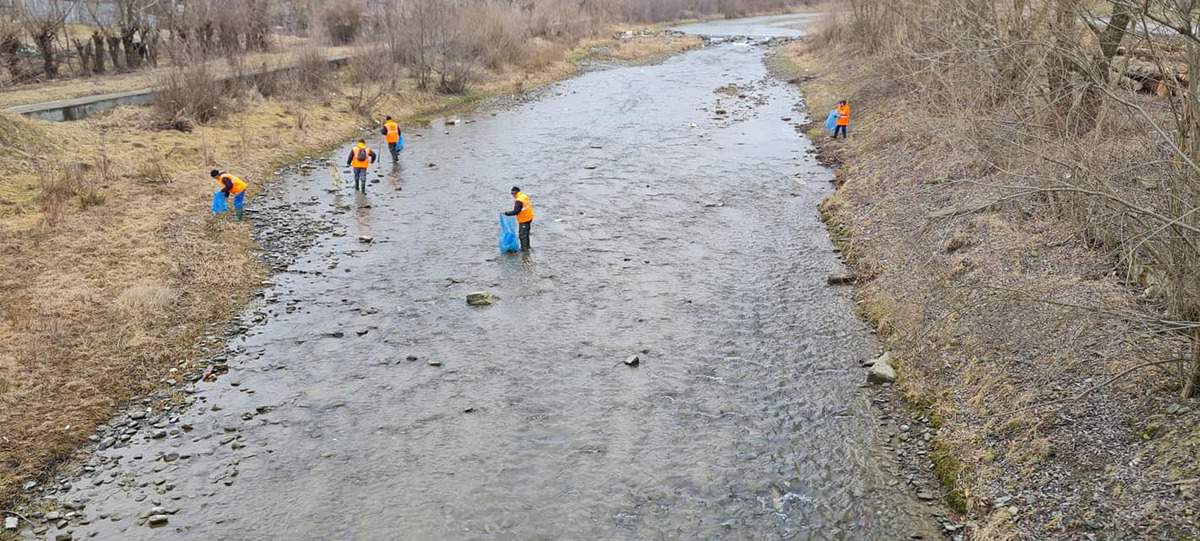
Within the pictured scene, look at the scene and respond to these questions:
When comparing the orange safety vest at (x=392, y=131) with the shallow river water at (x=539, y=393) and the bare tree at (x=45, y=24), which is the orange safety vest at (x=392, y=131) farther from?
the bare tree at (x=45, y=24)

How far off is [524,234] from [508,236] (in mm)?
354

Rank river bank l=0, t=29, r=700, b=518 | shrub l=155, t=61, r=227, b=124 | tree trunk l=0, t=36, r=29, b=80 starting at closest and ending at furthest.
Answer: river bank l=0, t=29, r=700, b=518
shrub l=155, t=61, r=227, b=124
tree trunk l=0, t=36, r=29, b=80

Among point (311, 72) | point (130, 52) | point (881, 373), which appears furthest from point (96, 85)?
point (881, 373)

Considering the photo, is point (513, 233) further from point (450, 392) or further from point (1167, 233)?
point (1167, 233)

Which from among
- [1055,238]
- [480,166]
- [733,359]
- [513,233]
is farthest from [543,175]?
[1055,238]

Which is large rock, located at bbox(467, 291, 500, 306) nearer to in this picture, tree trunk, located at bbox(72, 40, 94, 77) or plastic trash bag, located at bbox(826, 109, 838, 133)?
plastic trash bag, located at bbox(826, 109, 838, 133)

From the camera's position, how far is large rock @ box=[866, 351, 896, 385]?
12211mm

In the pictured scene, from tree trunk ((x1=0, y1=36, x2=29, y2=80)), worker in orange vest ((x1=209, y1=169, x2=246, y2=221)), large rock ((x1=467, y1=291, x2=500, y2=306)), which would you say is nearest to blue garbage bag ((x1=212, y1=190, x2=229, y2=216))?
worker in orange vest ((x1=209, y1=169, x2=246, y2=221))

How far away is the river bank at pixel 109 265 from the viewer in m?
11.7

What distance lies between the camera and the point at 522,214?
680 inches

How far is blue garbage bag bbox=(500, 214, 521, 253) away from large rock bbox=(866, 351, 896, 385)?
7.83m

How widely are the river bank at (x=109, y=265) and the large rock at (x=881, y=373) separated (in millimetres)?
10099

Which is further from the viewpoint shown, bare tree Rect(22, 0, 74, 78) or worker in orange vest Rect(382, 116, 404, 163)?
bare tree Rect(22, 0, 74, 78)

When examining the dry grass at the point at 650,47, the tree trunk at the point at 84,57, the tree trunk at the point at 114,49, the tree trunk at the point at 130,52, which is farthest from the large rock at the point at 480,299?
the dry grass at the point at 650,47
